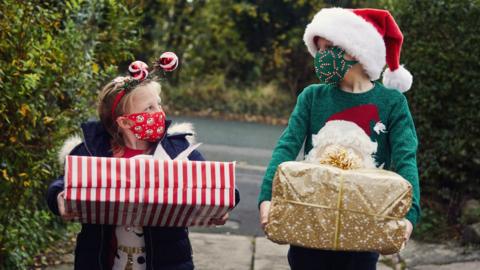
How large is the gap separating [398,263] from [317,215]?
9.81ft

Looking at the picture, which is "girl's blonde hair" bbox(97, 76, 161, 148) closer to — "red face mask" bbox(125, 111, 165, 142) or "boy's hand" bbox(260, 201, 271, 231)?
"red face mask" bbox(125, 111, 165, 142)

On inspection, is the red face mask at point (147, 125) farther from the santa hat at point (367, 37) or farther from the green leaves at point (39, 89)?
the green leaves at point (39, 89)

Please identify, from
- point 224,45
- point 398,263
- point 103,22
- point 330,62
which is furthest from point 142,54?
point 330,62

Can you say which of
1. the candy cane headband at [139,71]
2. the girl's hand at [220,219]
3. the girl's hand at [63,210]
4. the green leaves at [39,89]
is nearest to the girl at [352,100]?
the girl's hand at [220,219]

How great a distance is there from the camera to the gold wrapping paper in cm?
279

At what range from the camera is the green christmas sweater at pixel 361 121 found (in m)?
3.15

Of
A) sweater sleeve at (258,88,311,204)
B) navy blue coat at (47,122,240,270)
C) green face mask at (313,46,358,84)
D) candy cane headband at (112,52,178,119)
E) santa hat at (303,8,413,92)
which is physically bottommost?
navy blue coat at (47,122,240,270)

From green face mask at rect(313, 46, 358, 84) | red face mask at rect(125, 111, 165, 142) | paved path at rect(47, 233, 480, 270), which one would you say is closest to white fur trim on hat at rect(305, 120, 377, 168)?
green face mask at rect(313, 46, 358, 84)

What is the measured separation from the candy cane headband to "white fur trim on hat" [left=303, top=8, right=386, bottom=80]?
0.64 m

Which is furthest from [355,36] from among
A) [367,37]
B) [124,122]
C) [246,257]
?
[246,257]

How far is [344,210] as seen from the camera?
2.81 meters

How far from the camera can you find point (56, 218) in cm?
552

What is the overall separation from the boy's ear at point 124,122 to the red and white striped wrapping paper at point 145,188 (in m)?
0.39

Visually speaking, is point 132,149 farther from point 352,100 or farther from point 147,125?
point 352,100
